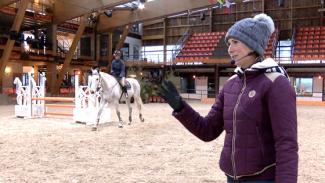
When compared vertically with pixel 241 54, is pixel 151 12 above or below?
above

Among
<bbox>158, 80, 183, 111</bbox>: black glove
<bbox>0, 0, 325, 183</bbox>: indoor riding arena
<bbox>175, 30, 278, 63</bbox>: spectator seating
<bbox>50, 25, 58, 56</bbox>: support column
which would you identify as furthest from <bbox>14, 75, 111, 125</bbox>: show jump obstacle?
<bbox>175, 30, 278, 63</bbox>: spectator seating

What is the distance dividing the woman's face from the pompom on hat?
0.09 feet

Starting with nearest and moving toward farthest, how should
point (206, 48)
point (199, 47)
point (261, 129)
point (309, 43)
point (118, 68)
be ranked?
point (261, 129) → point (118, 68) → point (309, 43) → point (206, 48) → point (199, 47)

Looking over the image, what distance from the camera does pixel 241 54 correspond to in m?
1.81

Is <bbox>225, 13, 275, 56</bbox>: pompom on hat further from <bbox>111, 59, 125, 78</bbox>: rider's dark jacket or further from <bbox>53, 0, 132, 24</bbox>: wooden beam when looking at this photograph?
<bbox>53, 0, 132, 24</bbox>: wooden beam

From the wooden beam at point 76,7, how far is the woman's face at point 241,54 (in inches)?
769

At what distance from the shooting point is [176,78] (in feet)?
94.3

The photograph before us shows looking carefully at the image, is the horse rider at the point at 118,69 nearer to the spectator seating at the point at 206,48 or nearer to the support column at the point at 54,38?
the support column at the point at 54,38

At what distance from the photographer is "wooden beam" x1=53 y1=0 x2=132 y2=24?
21156mm

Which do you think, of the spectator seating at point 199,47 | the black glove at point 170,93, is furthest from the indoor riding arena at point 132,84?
the spectator seating at point 199,47

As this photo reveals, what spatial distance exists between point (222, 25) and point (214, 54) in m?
4.49

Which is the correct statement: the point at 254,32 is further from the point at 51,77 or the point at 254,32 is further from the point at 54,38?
the point at 54,38

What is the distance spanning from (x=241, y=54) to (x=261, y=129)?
0.37 m

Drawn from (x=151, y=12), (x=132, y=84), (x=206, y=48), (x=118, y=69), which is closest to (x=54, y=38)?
(x=151, y=12)
